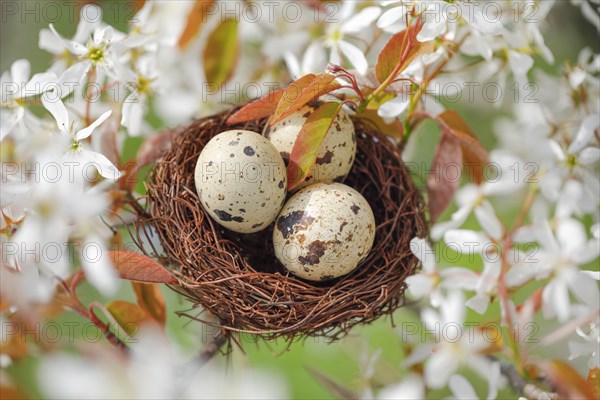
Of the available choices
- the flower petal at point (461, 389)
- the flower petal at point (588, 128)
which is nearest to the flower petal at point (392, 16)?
the flower petal at point (588, 128)

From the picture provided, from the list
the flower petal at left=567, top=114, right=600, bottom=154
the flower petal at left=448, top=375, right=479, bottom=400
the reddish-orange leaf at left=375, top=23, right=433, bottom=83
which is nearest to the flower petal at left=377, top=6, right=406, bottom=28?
the reddish-orange leaf at left=375, top=23, right=433, bottom=83

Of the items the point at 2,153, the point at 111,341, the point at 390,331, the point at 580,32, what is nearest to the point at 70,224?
the point at 111,341

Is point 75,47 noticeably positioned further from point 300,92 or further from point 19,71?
point 300,92

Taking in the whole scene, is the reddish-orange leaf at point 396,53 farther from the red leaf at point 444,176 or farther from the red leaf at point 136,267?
the red leaf at point 136,267

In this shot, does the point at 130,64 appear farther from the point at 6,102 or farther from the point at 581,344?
the point at 581,344

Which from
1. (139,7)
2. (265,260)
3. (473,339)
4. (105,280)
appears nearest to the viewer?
(105,280)

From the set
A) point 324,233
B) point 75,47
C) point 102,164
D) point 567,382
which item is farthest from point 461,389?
point 75,47
